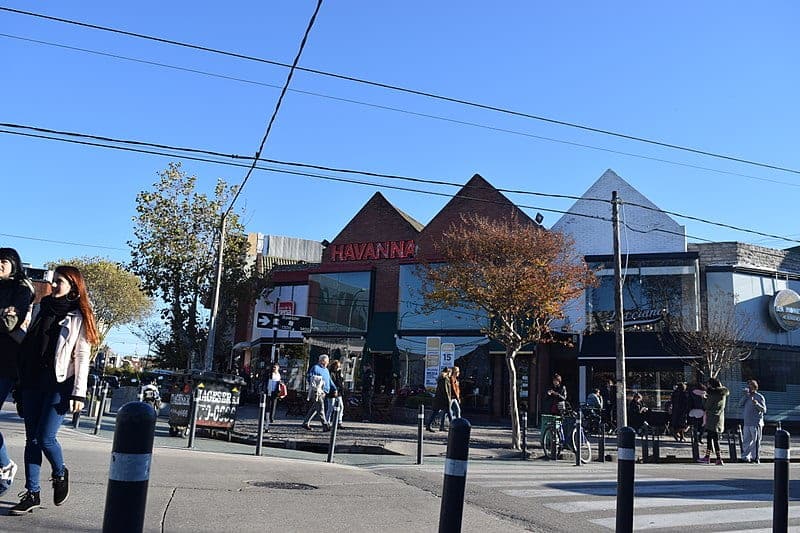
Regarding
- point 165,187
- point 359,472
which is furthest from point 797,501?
point 165,187

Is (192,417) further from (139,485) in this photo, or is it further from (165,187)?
(165,187)

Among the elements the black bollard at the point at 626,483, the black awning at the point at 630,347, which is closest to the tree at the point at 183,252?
the black awning at the point at 630,347

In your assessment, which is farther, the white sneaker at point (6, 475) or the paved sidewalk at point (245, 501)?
the paved sidewalk at point (245, 501)

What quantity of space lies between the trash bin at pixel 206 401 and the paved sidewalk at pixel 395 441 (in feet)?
3.29

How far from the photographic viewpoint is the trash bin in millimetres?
14750

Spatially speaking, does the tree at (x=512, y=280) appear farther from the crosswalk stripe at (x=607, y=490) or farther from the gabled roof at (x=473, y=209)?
the gabled roof at (x=473, y=209)

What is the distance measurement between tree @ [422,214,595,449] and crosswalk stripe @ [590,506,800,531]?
878cm

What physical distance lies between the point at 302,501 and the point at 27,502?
262 centimetres

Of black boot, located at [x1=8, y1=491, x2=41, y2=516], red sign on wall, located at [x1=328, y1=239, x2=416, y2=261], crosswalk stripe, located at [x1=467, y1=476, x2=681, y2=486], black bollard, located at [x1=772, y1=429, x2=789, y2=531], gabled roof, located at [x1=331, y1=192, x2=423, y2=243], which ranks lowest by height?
crosswalk stripe, located at [x1=467, y1=476, x2=681, y2=486]

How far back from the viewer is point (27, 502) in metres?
5.48

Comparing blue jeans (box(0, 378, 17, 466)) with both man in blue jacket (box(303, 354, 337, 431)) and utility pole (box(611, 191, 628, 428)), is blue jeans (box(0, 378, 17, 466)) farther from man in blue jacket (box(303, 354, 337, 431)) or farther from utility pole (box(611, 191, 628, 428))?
utility pole (box(611, 191, 628, 428))

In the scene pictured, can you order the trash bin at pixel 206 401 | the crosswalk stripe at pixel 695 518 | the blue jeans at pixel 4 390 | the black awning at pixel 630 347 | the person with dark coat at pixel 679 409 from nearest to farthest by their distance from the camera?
the blue jeans at pixel 4 390, the crosswalk stripe at pixel 695 518, the trash bin at pixel 206 401, the person with dark coat at pixel 679 409, the black awning at pixel 630 347

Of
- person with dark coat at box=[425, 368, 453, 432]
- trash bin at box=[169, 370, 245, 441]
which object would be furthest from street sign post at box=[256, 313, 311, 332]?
person with dark coat at box=[425, 368, 453, 432]

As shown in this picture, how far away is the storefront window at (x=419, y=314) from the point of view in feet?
95.3
